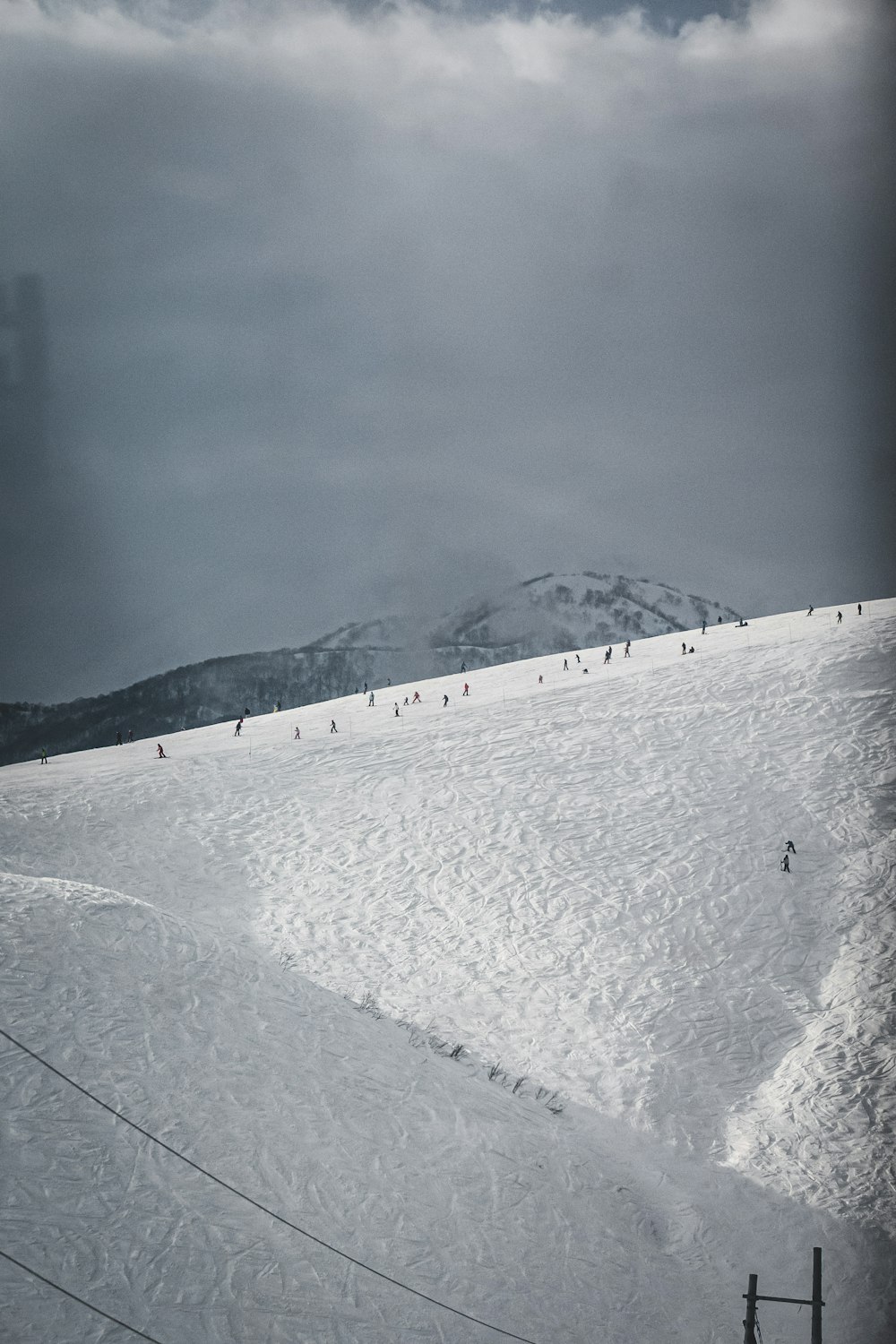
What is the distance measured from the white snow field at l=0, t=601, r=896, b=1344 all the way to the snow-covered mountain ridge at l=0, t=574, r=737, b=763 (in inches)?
2949

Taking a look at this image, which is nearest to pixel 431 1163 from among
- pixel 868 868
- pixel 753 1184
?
pixel 753 1184

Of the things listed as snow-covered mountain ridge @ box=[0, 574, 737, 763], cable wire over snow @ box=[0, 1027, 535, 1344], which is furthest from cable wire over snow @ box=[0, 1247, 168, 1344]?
snow-covered mountain ridge @ box=[0, 574, 737, 763]

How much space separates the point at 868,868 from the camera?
3034 centimetres

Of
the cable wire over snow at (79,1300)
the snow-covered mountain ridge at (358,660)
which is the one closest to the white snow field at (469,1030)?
the cable wire over snow at (79,1300)

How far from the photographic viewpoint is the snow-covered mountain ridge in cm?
11281

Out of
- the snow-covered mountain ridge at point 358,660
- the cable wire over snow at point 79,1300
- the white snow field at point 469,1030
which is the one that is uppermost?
the snow-covered mountain ridge at point 358,660

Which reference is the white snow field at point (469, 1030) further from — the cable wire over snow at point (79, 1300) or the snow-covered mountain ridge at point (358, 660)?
the snow-covered mountain ridge at point (358, 660)

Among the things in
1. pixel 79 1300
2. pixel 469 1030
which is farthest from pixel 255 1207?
pixel 469 1030

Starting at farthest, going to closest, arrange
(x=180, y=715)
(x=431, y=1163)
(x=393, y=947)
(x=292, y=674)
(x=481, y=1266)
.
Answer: (x=292, y=674) < (x=180, y=715) < (x=393, y=947) < (x=431, y=1163) < (x=481, y=1266)

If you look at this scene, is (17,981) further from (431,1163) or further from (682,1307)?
(682,1307)

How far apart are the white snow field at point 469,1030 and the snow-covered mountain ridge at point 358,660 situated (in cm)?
7490

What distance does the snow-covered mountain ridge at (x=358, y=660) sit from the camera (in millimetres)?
112812

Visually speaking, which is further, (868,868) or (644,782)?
(644,782)

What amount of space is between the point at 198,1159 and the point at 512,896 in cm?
1416
